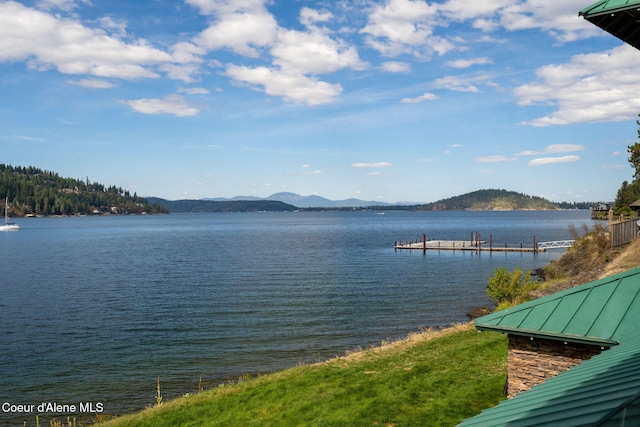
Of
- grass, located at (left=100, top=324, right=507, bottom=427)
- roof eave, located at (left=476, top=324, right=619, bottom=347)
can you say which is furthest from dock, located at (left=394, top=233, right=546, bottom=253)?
roof eave, located at (left=476, top=324, right=619, bottom=347)

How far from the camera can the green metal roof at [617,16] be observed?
24.3ft

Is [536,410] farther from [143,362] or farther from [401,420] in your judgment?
[143,362]

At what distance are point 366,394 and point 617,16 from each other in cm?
1406

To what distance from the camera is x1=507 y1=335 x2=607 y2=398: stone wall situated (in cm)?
1080

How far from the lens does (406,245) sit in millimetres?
98250

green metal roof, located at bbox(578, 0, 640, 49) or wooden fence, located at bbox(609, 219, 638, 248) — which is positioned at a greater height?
green metal roof, located at bbox(578, 0, 640, 49)

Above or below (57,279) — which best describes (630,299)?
above

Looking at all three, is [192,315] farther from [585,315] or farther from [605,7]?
[605,7]

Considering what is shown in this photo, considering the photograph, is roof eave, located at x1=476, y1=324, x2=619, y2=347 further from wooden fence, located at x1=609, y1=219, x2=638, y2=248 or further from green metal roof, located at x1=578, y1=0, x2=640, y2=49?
wooden fence, located at x1=609, y1=219, x2=638, y2=248

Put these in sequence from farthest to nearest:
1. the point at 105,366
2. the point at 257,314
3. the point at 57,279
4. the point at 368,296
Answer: the point at 57,279 → the point at 368,296 → the point at 257,314 → the point at 105,366

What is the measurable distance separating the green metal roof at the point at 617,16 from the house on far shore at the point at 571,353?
5.11 metres

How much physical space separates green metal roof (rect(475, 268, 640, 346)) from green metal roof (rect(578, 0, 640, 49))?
541 centimetres

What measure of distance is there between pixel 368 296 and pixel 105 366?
26401 millimetres

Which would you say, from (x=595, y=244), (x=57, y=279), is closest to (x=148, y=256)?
(x=57, y=279)
